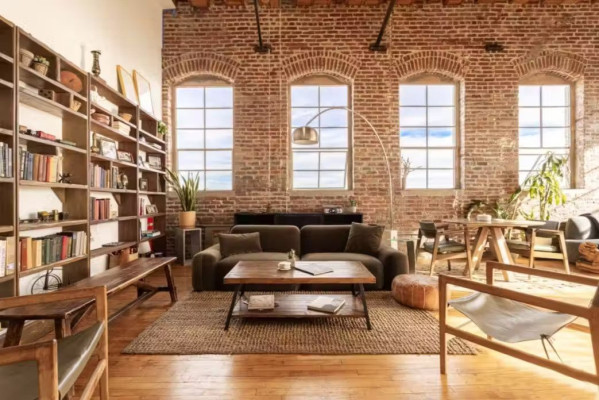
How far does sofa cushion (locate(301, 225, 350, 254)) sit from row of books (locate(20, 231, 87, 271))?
2.65m

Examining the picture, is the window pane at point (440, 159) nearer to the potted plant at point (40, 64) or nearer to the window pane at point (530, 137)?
the window pane at point (530, 137)

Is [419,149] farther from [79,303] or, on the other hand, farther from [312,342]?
[79,303]

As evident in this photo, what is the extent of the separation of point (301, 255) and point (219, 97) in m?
3.54

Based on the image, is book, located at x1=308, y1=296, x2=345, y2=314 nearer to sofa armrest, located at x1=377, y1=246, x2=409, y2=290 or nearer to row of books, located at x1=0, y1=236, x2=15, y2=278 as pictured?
sofa armrest, located at x1=377, y1=246, x2=409, y2=290

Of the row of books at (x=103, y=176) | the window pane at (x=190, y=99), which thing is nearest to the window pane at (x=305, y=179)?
the window pane at (x=190, y=99)

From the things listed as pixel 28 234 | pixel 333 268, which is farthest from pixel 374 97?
pixel 28 234

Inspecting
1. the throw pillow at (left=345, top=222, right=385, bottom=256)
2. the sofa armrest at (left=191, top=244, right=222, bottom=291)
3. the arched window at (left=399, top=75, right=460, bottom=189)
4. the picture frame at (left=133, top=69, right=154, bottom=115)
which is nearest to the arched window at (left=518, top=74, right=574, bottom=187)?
the arched window at (left=399, top=75, right=460, bottom=189)

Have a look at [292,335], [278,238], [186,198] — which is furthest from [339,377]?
[186,198]

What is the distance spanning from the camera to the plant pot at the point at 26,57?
2.91m

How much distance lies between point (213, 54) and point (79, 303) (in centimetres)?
516

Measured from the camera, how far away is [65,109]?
336 centimetres

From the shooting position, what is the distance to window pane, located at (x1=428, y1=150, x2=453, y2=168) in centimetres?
639

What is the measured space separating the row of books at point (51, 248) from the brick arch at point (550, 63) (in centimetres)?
741

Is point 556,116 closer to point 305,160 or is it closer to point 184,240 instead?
point 305,160
